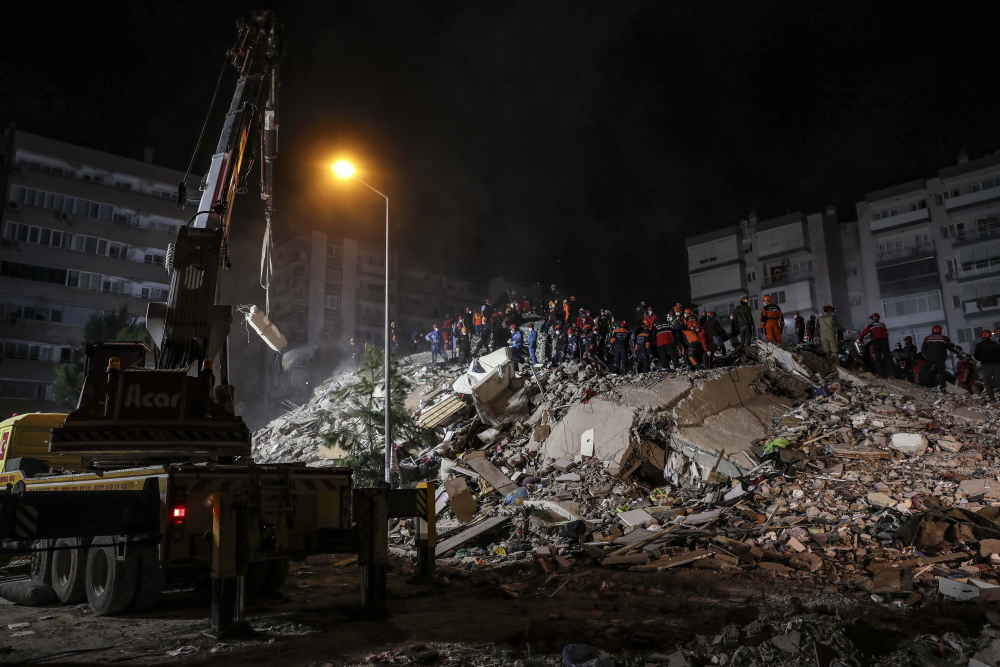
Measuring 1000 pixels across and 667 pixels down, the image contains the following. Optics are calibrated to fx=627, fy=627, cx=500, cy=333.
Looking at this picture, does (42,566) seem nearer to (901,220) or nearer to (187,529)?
(187,529)

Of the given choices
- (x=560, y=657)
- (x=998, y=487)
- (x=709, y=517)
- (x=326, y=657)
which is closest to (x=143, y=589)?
(x=326, y=657)

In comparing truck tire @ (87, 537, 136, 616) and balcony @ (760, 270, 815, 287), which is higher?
balcony @ (760, 270, 815, 287)

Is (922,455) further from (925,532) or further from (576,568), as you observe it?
(576,568)

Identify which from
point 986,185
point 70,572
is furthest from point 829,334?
point 986,185

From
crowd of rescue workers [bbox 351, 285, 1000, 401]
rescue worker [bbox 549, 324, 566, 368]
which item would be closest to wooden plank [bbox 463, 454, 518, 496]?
crowd of rescue workers [bbox 351, 285, 1000, 401]

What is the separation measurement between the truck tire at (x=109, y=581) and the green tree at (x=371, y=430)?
28.6 ft

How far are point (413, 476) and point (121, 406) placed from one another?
1043cm

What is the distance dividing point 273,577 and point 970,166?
165 feet

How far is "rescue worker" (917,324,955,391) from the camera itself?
15375 millimetres

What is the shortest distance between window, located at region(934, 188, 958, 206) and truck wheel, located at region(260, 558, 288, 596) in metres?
49.7

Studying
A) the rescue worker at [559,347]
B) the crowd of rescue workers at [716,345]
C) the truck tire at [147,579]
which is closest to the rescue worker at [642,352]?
the crowd of rescue workers at [716,345]

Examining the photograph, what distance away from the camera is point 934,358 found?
15453 millimetres

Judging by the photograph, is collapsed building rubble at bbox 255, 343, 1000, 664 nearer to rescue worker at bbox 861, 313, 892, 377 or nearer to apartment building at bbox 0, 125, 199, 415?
rescue worker at bbox 861, 313, 892, 377

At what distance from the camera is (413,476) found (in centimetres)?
1599
